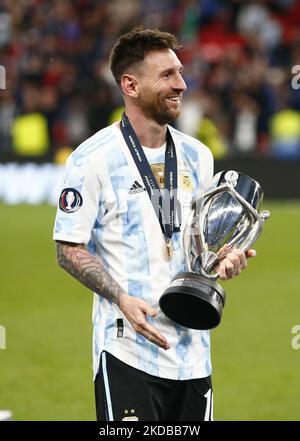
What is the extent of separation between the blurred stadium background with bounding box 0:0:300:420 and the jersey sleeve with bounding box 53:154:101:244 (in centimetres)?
304

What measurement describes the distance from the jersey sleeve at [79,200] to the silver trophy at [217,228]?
406 mm

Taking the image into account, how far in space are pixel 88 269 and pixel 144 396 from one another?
57 cm

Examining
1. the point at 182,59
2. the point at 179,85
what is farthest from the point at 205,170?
the point at 182,59

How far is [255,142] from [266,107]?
27.6 inches

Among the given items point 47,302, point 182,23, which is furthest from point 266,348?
point 182,23

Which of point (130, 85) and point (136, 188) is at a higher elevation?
point (130, 85)

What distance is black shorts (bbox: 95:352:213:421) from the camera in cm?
462

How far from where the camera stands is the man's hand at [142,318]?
173 inches

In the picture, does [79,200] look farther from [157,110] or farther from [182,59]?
[182,59]

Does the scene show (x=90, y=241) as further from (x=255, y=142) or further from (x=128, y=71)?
(x=255, y=142)

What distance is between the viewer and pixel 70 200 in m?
4.67
